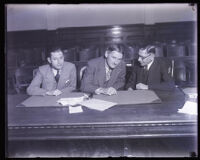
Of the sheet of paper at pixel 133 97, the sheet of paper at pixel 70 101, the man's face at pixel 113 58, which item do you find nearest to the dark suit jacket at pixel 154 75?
the man's face at pixel 113 58

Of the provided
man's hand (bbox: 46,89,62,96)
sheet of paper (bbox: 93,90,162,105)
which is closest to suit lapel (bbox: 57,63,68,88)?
man's hand (bbox: 46,89,62,96)

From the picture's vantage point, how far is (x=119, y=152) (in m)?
2.11

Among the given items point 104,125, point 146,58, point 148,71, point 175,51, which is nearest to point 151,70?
point 148,71

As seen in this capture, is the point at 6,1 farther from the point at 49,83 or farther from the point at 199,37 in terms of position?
the point at 199,37

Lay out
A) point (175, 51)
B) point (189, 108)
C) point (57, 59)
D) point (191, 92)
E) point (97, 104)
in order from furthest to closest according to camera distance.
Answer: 1. point (175, 51)
2. point (57, 59)
3. point (191, 92)
4. point (97, 104)
5. point (189, 108)

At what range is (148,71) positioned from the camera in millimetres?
2842

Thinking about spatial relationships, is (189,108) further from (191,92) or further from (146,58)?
(146,58)

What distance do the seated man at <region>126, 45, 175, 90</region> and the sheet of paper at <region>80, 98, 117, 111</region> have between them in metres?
0.87

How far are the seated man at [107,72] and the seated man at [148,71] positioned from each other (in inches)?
6.5

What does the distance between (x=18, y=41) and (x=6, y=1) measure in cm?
432

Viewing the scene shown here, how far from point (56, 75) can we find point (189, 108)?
1546 mm

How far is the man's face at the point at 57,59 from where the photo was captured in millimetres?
2564

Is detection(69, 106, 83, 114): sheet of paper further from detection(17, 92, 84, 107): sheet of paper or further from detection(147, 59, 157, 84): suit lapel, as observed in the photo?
detection(147, 59, 157, 84): suit lapel
